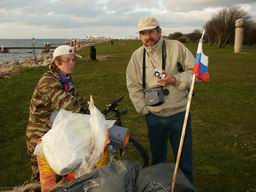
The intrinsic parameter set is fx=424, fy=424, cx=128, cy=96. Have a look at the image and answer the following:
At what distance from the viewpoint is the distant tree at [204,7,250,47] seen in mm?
63031

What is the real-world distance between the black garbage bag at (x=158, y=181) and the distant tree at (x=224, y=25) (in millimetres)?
59430

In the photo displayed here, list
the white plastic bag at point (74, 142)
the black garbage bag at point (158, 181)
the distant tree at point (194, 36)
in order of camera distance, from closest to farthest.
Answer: the black garbage bag at point (158, 181) < the white plastic bag at point (74, 142) < the distant tree at point (194, 36)

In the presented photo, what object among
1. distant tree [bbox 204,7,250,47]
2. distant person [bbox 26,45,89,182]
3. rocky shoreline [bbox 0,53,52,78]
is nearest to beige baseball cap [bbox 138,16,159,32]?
distant person [bbox 26,45,89,182]

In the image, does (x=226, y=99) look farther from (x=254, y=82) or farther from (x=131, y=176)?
(x=131, y=176)

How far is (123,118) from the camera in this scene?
1055cm

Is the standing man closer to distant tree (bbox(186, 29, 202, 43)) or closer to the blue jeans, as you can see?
the blue jeans

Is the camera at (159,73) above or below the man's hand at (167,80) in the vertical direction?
above

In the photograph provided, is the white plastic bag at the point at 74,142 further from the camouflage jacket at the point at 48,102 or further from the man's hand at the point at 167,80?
the man's hand at the point at 167,80

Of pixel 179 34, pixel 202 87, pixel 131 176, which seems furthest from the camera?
pixel 179 34

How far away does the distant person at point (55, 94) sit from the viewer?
465 cm

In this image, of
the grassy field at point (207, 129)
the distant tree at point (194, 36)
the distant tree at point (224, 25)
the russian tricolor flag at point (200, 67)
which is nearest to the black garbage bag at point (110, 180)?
the russian tricolor flag at point (200, 67)

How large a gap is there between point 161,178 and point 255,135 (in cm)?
553

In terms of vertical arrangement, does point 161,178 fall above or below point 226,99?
above

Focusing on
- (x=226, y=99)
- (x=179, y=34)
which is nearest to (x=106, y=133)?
(x=226, y=99)
